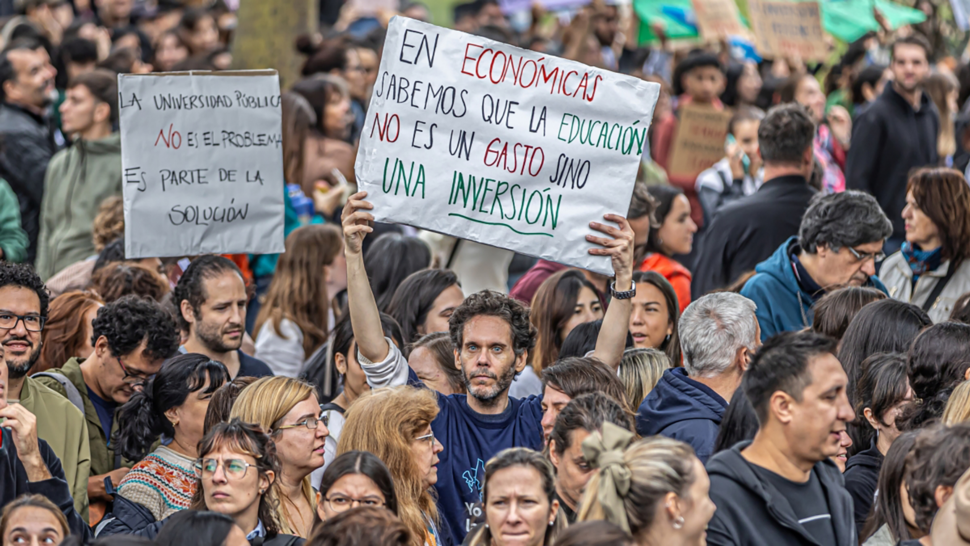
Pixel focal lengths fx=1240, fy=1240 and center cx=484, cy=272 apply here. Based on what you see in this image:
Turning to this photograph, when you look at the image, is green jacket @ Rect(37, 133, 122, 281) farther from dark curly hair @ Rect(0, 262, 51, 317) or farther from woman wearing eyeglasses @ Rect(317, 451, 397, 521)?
woman wearing eyeglasses @ Rect(317, 451, 397, 521)

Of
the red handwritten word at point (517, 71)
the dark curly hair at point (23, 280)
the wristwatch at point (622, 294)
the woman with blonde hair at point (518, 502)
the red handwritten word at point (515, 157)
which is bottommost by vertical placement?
the woman with blonde hair at point (518, 502)

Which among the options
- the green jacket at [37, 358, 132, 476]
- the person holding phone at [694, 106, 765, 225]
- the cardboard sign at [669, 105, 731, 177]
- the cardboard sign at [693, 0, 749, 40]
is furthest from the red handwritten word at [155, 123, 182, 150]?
→ the cardboard sign at [693, 0, 749, 40]

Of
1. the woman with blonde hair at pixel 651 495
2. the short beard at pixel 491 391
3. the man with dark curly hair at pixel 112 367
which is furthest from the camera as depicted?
the man with dark curly hair at pixel 112 367

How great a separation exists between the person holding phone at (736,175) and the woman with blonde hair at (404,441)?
6.03m

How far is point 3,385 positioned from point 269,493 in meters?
1.15

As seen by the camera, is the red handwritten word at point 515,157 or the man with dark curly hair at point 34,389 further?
the red handwritten word at point 515,157

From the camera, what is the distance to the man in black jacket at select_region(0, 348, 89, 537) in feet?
15.6

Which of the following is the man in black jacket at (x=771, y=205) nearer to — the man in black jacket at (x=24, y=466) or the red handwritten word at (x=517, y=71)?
the red handwritten word at (x=517, y=71)

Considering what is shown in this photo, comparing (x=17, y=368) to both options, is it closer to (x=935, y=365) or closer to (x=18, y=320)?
(x=18, y=320)

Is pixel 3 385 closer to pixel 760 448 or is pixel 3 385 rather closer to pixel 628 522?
pixel 628 522

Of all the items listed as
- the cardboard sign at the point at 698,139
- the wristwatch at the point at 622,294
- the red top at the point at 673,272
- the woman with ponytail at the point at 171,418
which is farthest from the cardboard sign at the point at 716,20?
the woman with ponytail at the point at 171,418

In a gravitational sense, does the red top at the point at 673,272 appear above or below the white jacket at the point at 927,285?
below

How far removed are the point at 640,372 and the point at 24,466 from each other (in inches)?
110

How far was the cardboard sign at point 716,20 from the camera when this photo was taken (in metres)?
14.4
